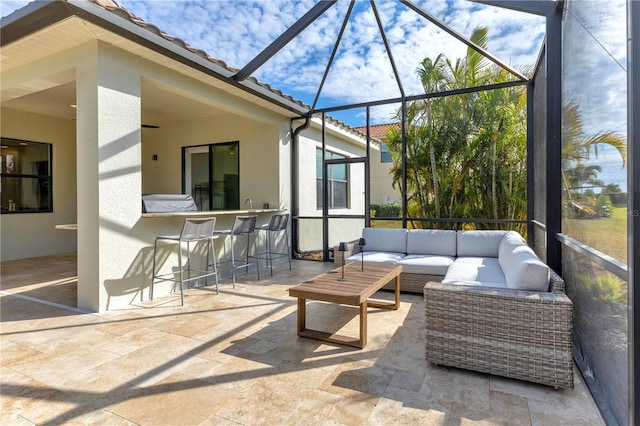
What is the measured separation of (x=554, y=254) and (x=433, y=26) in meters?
3.84

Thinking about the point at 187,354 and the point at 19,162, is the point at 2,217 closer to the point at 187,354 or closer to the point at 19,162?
the point at 19,162

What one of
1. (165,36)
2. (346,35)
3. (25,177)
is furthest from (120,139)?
(25,177)

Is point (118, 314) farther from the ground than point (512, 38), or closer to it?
closer to it

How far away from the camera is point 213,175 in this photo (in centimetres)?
762

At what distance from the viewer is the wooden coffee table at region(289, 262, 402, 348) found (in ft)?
9.77

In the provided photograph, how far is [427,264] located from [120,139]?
4279 millimetres

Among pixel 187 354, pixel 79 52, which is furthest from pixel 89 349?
Result: pixel 79 52

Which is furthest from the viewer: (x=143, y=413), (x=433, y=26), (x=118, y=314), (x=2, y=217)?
(x=2, y=217)

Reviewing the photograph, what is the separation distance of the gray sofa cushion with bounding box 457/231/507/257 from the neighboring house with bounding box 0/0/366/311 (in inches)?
101

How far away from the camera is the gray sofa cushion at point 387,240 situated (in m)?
5.50

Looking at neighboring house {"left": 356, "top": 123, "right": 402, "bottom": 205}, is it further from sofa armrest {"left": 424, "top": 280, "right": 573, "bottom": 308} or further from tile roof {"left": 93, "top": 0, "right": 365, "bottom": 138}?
sofa armrest {"left": 424, "top": 280, "right": 573, "bottom": 308}

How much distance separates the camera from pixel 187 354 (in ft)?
9.49

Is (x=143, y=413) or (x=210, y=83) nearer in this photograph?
(x=143, y=413)

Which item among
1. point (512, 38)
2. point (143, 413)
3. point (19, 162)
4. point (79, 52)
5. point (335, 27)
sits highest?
point (335, 27)
